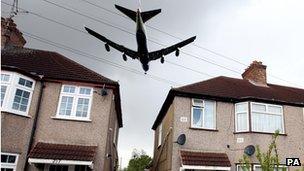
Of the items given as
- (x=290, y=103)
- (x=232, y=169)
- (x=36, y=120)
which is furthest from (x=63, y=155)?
(x=290, y=103)

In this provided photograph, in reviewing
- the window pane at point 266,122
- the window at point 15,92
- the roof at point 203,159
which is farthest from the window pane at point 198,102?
the window at point 15,92

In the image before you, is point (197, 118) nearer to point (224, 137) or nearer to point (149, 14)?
point (224, 137)

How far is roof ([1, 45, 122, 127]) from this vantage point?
16.1m

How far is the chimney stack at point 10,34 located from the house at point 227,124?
996cm

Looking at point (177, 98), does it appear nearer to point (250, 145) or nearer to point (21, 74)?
point (250, 145)

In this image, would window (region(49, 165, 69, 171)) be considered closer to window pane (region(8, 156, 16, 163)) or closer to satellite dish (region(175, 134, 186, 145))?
window pane (region(8, 156, 16, 163))

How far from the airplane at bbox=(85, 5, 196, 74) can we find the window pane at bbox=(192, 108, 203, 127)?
12.8 ft

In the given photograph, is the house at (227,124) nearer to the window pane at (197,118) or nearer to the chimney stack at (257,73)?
the window pane at (197,118)

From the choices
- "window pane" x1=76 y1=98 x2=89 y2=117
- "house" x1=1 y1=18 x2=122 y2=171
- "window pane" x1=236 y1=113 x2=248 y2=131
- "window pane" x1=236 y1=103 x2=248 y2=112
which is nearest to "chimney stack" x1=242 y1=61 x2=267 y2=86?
"window pane" x1=236 y1=103 x2=248 y2=112

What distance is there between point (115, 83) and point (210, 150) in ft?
19.8

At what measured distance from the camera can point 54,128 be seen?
15352mm

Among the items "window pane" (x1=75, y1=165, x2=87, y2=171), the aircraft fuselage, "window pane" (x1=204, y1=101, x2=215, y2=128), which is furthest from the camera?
"window pane" (x1=204, y1=101, x2=215, y2=128)

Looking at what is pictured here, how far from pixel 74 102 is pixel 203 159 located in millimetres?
6939

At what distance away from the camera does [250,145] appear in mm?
16641
